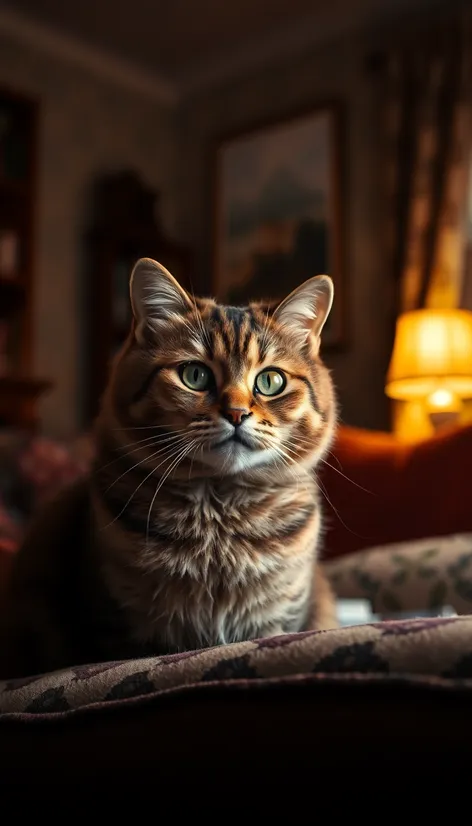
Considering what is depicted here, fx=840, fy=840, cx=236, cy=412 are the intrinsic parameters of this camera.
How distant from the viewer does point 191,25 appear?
394 cm

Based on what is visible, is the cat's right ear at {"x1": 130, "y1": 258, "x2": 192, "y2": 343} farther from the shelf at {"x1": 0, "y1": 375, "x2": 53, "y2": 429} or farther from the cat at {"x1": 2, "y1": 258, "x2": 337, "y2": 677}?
the shelf at {"x1": 0, "y1": 375, "x2": 53, "y2": 429}

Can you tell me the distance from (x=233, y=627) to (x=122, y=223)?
3.35 meters

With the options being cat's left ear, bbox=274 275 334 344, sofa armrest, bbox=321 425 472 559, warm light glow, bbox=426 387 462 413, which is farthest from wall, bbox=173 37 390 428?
cat's left ear, bbox=274 275 334 344

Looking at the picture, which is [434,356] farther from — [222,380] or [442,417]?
[222,380]

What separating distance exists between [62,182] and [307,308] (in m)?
3.30

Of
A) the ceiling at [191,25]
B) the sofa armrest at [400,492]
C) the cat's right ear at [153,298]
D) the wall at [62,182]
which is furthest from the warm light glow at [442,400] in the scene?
the cat's right ear at [153,298]

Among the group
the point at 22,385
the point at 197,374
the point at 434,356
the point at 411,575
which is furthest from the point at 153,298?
the point at 22,385

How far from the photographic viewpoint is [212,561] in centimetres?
97

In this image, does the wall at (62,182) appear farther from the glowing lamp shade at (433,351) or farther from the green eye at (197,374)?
the green eye at (197,374)

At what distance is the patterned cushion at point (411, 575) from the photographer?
1338 mm

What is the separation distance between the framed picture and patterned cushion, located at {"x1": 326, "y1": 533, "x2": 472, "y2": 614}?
2355mm

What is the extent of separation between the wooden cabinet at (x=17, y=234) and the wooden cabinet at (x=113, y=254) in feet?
1.68

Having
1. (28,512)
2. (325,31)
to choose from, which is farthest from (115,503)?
(325,31)

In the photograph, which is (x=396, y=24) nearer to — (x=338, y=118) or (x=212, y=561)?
(x=338, y=118)
